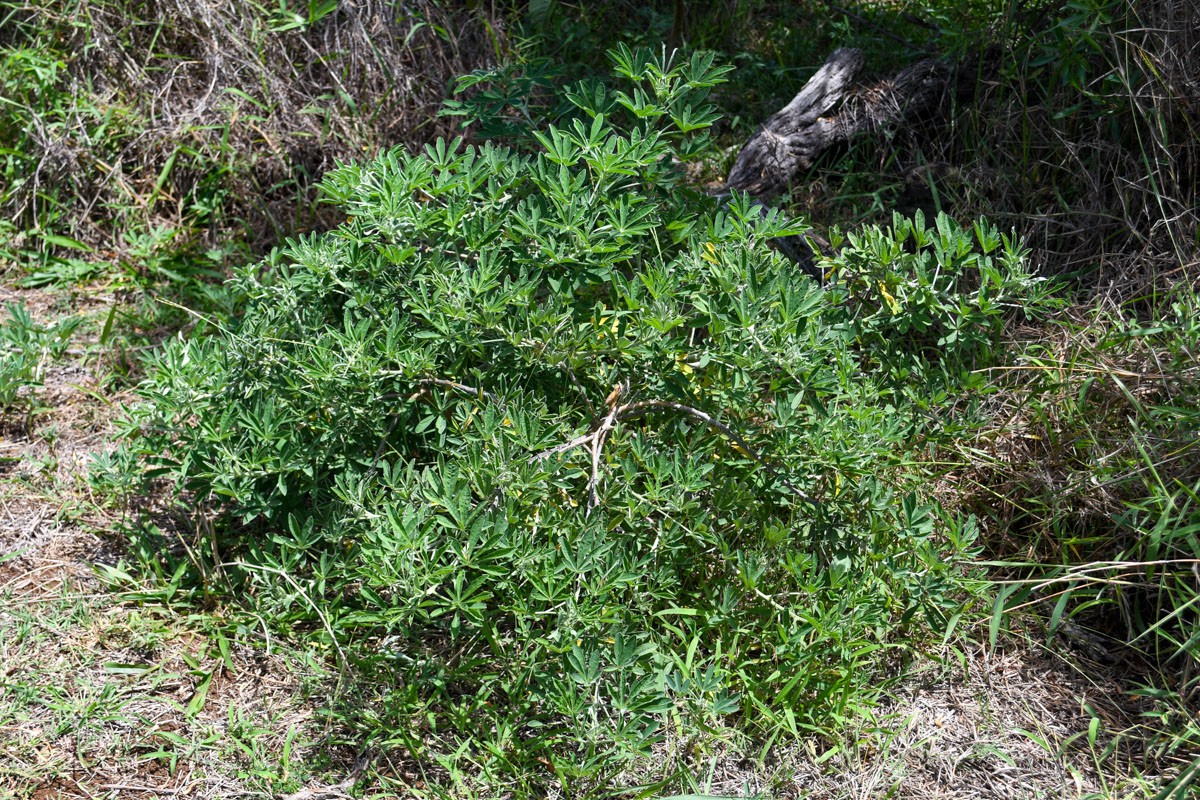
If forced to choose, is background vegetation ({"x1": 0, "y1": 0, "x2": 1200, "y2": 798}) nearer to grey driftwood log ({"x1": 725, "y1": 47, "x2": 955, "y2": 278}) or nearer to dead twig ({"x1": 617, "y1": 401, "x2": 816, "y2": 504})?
dead twig ({"x1": 617, "y1": 401, "x2": 816, "y2": 504})

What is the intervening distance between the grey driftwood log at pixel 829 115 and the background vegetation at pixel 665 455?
1.58 feet

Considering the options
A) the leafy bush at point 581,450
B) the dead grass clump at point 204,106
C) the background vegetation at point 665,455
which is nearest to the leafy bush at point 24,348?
the background vegetation at point 665,455

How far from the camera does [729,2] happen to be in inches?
180

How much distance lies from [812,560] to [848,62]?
2.28 meters

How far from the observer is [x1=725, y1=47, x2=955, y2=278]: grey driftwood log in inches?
144

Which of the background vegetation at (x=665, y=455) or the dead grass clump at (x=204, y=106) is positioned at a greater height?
the dead grass clump at (x=204, y=106)

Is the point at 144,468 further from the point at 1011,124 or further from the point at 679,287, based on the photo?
the point at 1011,124

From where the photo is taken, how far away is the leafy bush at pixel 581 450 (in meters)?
2.17

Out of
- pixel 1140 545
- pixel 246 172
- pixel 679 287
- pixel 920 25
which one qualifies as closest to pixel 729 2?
pixel 920 25

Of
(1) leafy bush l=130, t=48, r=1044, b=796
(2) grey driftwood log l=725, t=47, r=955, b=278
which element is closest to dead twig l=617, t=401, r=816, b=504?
(1) leafy bush l=130, t=48, r=1044, b=796

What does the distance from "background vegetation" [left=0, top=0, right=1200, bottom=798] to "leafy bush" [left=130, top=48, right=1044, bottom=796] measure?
1cm

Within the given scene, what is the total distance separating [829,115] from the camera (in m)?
3.74

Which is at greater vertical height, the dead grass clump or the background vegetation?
the dead grass clump

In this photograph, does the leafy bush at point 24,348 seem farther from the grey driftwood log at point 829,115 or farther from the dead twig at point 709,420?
the grey driftwood log at point 829,115
